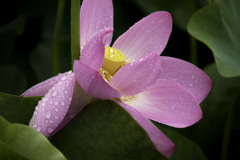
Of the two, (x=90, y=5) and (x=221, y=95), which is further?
(x=221, y=95)

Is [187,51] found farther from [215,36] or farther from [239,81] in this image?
[215,36]

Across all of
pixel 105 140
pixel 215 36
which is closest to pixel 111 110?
pixel 105 140

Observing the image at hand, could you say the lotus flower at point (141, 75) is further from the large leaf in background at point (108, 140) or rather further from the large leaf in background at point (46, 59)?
the large leaf in background at point (46, 59)

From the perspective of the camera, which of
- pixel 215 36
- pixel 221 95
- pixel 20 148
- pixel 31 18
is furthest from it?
pixel 31 18

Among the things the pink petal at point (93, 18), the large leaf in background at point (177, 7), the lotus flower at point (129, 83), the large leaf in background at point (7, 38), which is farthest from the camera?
the large leaf in background at point (177, 7)

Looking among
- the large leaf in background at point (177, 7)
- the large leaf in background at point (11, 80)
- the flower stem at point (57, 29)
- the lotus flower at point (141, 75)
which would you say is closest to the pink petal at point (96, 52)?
the lotus flower at point (141, 75)

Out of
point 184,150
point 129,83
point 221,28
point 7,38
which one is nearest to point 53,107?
point 129,83
